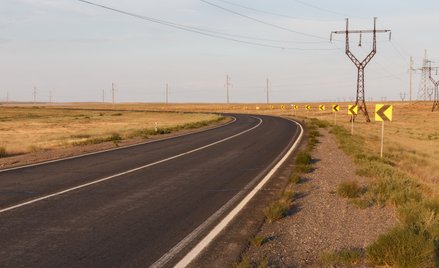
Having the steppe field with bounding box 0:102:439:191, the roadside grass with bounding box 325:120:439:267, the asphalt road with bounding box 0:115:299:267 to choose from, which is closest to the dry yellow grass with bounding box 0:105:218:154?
the steppe field with bounding box 0:102:439:191

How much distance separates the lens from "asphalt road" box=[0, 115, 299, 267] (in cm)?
Answer: 623

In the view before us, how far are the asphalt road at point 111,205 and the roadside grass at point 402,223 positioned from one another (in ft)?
7.91

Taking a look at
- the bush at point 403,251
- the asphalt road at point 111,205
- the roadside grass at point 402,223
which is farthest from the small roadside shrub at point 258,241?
the bush at point 403,251

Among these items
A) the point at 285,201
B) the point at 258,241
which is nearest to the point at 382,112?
the point at 285,201

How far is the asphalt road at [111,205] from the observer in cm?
623

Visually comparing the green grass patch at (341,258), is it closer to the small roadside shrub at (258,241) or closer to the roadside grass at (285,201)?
the small roadside shrub at (258,241)

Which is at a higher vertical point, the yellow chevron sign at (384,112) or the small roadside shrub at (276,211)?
the yellow chevron sign at (384,112)

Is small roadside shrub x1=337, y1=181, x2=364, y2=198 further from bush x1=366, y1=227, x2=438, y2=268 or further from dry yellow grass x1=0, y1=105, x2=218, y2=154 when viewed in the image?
dry yellow grass x1=0, y1=105, x2=218, y2=154

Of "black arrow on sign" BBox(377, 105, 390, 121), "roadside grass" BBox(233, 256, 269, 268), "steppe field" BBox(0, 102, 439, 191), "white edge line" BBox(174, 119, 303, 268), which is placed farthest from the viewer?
"steppe field" BBox(0, 102, 439, 191)

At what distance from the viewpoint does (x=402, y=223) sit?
7.35 meters

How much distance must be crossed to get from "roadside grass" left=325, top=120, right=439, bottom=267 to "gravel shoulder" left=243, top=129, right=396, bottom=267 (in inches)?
11.1

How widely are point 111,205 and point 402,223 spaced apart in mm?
5147

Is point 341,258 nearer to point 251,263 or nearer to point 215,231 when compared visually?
point 251,263

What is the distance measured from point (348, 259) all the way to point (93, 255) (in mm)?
3096
